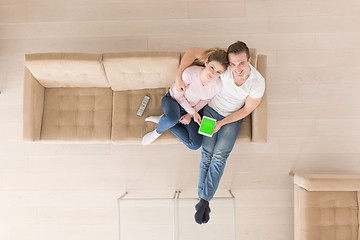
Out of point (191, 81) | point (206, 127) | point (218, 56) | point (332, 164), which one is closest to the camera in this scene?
point (218, 56)

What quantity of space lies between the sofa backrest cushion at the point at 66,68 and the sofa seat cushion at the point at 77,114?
11 centimetres

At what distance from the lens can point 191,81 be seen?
6.39ft

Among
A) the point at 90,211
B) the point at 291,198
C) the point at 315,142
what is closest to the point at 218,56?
the point at 315,142

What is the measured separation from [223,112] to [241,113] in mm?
162

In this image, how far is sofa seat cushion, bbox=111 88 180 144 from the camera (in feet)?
7.63

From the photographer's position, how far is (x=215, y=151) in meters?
2.24

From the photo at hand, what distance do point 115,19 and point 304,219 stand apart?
2836mm

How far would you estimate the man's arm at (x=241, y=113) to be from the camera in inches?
78.9

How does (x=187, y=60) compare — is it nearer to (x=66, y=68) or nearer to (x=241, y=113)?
(x=241, y=113)

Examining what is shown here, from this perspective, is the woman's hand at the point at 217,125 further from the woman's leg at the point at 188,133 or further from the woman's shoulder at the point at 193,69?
the woman's shoulder at the point at 193,69

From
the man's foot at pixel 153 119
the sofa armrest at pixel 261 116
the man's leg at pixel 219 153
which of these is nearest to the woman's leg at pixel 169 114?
the man's foot at pixel 153 119

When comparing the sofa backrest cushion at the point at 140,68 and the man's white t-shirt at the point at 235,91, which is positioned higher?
the sofa backrest cushion at the point at 140,68

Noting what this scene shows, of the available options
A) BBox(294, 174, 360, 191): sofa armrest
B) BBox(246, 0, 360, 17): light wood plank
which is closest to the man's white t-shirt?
BBox(294, 174, 360, 191): sofa armrest

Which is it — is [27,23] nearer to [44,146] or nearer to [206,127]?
[44,146]
